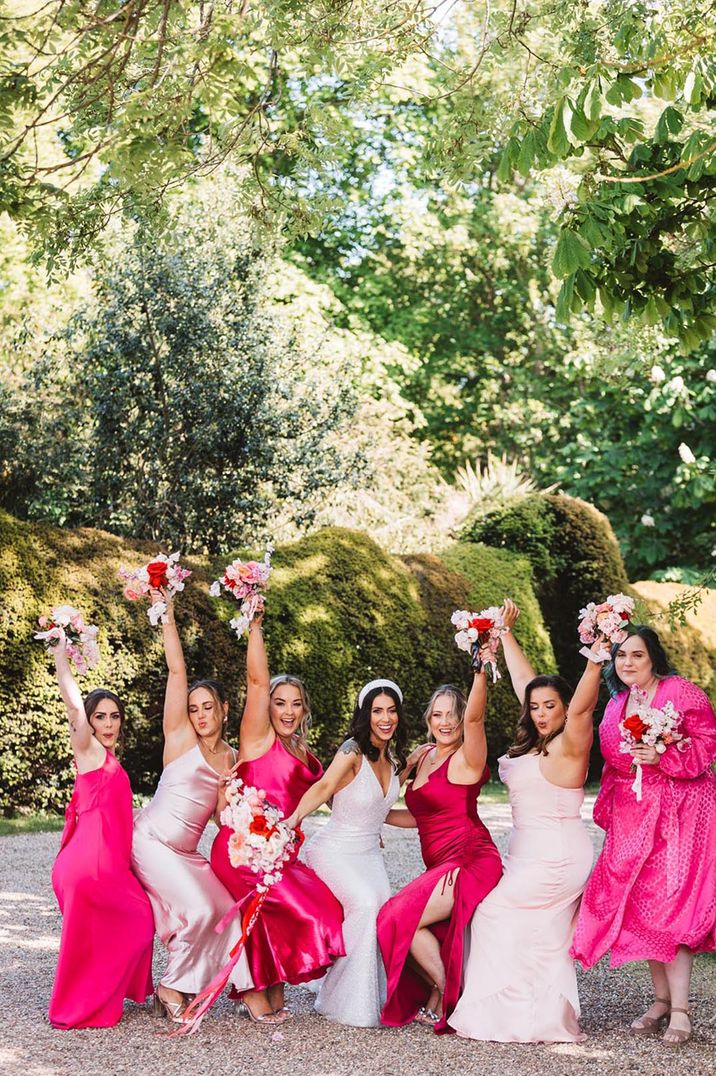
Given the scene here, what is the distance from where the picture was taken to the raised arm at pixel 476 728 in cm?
548

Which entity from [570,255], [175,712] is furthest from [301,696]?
[570,255]

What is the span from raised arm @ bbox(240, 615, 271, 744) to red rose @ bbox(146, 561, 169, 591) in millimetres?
469

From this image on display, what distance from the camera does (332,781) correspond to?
5555mm

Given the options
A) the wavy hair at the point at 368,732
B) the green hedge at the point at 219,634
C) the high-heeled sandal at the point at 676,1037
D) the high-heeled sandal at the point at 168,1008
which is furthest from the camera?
the green hedge at the point at 219,634

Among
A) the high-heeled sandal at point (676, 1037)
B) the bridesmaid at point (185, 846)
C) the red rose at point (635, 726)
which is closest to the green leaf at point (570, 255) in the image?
the red rose at point (635, 726)

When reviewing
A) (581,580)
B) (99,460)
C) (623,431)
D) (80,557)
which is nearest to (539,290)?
(623,431)

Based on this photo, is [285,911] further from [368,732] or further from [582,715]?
[582,715]

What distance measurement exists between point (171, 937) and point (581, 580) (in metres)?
11.0

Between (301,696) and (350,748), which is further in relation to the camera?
(301,696)

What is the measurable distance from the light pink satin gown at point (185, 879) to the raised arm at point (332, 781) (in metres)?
0.43

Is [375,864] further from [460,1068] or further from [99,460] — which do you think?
[99,460]

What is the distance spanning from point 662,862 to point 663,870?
0.11 feet

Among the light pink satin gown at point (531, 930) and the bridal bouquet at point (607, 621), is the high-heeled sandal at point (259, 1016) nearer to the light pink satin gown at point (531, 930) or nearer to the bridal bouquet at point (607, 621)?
the light pink satin gown at point (531, 930)

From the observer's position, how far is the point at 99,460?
49.5 feet
